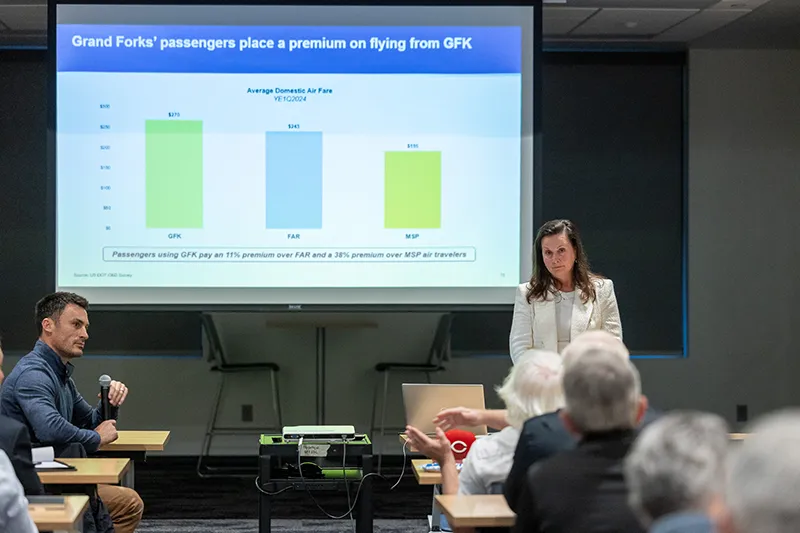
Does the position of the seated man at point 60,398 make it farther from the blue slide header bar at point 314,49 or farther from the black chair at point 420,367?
the black chair at point 420,367

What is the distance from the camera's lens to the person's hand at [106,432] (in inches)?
161

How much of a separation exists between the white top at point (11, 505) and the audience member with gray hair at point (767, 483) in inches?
68.7

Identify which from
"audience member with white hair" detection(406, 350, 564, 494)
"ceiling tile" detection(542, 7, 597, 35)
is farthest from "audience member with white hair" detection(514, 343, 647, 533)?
"ceiling tile" detection(542, 7, 597, 35)

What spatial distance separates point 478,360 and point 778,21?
3.13 metres

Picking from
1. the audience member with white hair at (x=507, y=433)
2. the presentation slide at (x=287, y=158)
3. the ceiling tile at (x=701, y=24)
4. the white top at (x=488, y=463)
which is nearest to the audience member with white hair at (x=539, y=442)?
the audience member with white hair at (x=507, y=433)

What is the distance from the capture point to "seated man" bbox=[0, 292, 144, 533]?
4.00m

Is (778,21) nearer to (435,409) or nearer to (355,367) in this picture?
(355,367)

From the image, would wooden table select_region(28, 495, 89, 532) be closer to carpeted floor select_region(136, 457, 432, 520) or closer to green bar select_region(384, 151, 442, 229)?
carpeted floor select_region(136, 457, 432, 520)

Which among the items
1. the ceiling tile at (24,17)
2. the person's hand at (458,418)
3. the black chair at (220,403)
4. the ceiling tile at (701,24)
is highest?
the ceiling tile at (701,24)

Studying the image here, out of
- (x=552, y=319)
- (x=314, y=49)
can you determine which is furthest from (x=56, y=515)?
(x=314, y=49)

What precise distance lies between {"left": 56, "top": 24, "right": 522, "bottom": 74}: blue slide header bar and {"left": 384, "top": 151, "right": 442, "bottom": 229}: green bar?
0.51 meters

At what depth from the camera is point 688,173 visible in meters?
7.51

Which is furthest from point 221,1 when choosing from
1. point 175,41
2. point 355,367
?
point 355,367

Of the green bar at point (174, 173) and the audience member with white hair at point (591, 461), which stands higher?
the green bar at point (174, 173)
